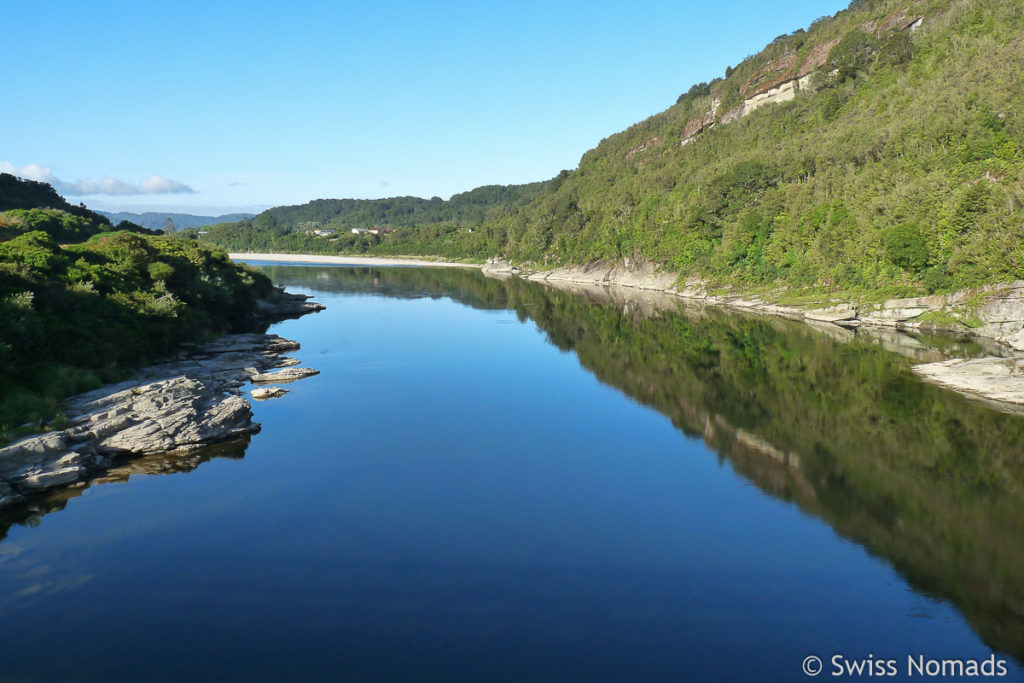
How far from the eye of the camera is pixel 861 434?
1228 inches

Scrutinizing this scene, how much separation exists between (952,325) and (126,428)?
60644mm

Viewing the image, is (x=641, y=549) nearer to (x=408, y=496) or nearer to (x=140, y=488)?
(x=408, y=496)

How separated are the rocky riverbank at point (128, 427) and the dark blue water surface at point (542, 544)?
114 centimetres

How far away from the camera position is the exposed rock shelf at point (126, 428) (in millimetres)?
23797

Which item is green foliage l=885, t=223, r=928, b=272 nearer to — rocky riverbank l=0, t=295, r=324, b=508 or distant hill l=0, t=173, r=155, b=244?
rocky riverbank l=0, t=295, r=324, b=508

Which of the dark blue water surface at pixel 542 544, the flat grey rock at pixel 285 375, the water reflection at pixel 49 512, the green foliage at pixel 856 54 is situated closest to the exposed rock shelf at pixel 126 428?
the water reflection at pixel 49 512

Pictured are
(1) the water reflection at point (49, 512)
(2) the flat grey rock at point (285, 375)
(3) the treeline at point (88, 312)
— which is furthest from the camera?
(2) the flat grey rock at point (285, 375)

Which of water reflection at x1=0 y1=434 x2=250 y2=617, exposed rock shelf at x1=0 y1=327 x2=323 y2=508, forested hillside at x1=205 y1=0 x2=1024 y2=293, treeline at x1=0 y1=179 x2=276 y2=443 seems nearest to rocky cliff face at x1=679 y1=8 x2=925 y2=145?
forested hillside at x1=205 y1=0 x2=1024 y2=293

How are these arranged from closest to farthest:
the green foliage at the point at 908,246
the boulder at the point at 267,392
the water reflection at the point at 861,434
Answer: the water reflection at the point at 861,434 → the boulder at the point at 267,392 → the green foliage at the point at 908,246

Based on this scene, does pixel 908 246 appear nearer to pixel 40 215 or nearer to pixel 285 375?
pixel 285 375

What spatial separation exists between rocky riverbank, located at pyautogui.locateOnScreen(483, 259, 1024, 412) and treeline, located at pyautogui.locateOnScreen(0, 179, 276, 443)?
47530 millimetres

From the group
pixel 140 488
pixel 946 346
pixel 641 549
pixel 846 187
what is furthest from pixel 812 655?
pixel 846 187

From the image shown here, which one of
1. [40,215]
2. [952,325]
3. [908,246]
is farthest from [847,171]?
[40,215]

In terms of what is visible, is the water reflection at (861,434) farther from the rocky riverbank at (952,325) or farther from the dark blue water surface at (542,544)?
the rocky riverbank at (952,325)
